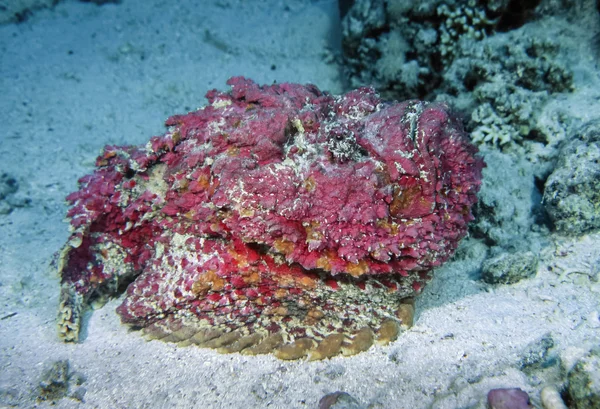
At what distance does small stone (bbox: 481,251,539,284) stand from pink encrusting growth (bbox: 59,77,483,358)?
815 millimetres

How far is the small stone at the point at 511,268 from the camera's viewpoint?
3215mm

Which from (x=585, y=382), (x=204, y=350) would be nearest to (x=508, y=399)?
(x=585, y=382)

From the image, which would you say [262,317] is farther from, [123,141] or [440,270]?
[123,141]

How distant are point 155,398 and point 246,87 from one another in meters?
2.36

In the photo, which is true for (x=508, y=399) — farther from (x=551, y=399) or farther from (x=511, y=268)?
(x=511, y=268)

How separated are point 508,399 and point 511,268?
1344 mm

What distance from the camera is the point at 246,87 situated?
3072 mm

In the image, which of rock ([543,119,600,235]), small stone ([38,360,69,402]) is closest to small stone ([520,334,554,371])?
rock ([543,119,600,235])

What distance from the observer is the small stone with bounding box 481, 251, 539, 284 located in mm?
3215

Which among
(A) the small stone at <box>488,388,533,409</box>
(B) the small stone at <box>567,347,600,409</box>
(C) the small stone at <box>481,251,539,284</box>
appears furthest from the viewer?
→ (C) the small stone at <box>481,251,539,284</box>

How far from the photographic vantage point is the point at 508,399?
2139 mm

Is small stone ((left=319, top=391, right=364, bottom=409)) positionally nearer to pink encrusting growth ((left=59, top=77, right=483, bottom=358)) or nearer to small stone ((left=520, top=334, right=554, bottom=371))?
pink encrusting growth ((left=59, top=77, right=483, bottom=358))

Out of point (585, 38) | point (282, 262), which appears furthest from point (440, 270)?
point (585, 38)

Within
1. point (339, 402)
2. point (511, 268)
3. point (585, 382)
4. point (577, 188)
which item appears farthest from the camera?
point (577, 188)
